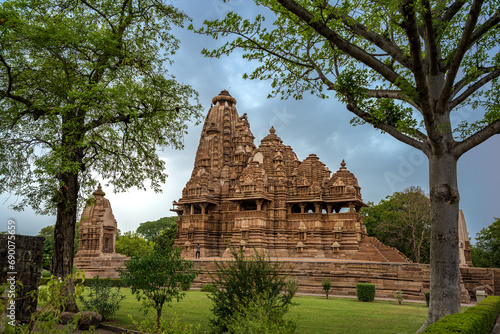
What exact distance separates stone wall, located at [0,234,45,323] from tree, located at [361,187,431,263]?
109 feet

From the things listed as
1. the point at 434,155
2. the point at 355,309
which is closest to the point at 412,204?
the point at 355,309

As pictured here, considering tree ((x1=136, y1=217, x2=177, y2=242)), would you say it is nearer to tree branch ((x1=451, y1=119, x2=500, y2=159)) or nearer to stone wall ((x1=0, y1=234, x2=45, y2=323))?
stone wall ((x1=0, y1=234, x2=45, y2=323))

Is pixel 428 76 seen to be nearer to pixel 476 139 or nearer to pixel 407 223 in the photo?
pixel 476 139

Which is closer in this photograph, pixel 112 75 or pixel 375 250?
pixel 112 75

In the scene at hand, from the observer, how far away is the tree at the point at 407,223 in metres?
35.8

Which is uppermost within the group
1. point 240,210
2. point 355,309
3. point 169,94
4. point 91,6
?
point 91,6

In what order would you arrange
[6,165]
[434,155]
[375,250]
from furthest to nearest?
[375,250]
[6,165]
[434,155]

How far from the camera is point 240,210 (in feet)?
110

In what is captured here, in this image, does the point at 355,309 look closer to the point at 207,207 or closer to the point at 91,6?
the point at 91,6

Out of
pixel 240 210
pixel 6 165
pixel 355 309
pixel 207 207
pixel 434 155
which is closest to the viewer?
pixel 434 155

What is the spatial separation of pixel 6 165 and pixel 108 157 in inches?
127

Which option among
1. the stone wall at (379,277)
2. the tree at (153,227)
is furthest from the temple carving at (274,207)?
the tree at (153,227)

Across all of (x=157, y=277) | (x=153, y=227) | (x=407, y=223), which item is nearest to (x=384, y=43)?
(x=157, y=277)

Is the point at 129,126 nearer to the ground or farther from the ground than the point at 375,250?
farther from the ground
